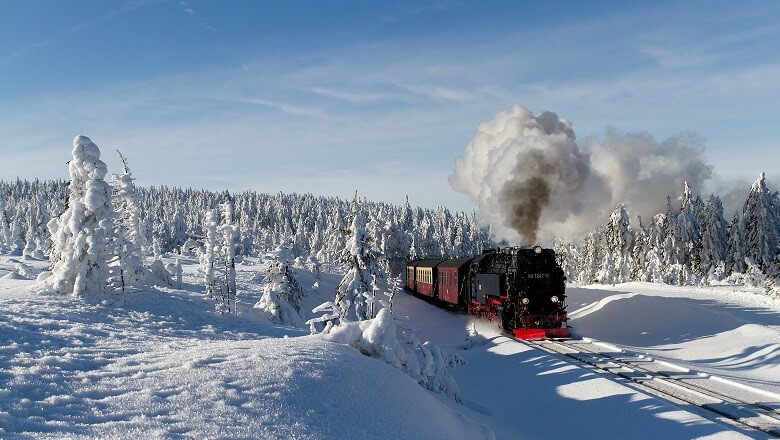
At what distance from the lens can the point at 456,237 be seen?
10638cm

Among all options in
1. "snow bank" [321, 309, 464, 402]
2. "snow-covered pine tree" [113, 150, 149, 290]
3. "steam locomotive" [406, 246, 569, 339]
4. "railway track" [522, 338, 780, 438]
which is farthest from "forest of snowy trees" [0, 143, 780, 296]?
"snow bank" [321, 309, 464, 402]

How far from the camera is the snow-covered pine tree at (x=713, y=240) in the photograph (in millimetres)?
50719

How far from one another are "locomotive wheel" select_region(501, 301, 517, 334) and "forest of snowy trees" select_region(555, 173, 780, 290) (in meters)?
12.0

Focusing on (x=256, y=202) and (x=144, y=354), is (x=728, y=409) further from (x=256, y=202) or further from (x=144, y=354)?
(x=256, y=202)

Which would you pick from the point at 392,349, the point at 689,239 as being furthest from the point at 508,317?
the point at 689,239

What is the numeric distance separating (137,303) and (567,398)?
1696 centimetres

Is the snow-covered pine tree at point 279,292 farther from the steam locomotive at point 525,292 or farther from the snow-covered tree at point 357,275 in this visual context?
the steam locomotive at point 525,292

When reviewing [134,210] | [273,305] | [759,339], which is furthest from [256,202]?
[759,339]

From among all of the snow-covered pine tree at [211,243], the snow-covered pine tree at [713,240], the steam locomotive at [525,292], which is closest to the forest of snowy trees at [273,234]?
the snow-covered pine tree at [211,243]

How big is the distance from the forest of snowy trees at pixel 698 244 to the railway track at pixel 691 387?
1733 cm

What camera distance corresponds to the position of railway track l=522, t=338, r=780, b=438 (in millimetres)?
11539

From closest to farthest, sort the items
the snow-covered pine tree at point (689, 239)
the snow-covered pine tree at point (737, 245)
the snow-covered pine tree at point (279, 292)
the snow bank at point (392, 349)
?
1. the snow bank at point (392, 349)
2. the snow-covered pine tree at point (279, 292)
3. the snow-covered pine tree at point (737, 245)
4. the snow-covered pine tree at point (689, 239)

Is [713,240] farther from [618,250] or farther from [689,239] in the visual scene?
[618,250]

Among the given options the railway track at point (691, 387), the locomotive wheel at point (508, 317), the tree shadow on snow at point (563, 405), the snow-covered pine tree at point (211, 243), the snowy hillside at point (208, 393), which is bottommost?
the tree shadow on snow at point (563, 405)
